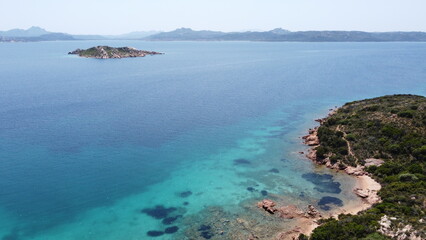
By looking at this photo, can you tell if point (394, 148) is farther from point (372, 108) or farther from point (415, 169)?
point (372, 108)

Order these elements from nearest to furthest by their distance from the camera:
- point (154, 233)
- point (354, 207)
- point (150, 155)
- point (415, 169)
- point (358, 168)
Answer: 1. point (154, 233)
2. point (354, 207)
3. point (415, 169)
4. point (358, 168)
5. point (150, 155)

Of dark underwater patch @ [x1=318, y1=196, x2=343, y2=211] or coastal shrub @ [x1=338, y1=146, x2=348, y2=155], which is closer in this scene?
dark underwater patch @ [x1=318, y1=196, x2=343, y2=211]

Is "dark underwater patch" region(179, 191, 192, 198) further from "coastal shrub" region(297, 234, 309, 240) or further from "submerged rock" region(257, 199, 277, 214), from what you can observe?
"coastal shrub" region(297, 234, 309, 240)

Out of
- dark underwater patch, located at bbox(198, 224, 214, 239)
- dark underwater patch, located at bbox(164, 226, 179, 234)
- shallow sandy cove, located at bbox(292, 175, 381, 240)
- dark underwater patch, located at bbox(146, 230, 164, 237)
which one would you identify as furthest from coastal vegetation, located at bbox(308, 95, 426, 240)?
dark underwater patch, located at bbox(146, 230, 164, 237)

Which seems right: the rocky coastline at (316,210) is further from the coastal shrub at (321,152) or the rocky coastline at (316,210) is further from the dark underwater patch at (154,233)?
the dark underwater patch at (154,233)

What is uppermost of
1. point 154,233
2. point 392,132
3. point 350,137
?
point 392,132

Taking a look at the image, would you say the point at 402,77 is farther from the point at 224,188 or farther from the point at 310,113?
the point at 224,188

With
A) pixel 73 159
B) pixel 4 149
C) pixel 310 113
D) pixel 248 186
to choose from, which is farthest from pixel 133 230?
pixel 310 113

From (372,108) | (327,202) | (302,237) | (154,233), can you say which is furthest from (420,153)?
(154,233)
